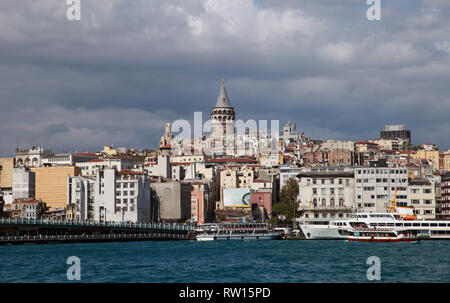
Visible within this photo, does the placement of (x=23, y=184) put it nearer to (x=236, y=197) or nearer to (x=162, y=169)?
(x=162, y=169)

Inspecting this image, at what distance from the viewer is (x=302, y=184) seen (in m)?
95.6

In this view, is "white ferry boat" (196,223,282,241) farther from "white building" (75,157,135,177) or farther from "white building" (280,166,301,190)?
"white building" (75,157,135,177)

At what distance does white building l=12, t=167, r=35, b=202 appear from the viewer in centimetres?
12700

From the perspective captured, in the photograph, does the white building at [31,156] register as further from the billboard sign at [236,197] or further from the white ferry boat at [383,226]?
the white ferry boat at [383,226]

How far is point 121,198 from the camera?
105 m

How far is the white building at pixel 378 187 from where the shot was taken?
292ft

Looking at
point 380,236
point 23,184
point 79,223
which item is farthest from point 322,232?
point 23,184

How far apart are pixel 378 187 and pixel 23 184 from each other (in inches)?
2642

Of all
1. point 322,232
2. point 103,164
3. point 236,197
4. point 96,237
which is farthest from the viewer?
point 103,164

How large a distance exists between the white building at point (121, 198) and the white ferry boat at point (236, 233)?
16364mm

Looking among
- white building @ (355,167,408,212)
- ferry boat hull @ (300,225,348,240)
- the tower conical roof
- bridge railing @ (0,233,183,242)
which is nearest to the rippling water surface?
bridge railing @ (0,233,183,242)

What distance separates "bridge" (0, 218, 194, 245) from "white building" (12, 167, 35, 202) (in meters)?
38.3
